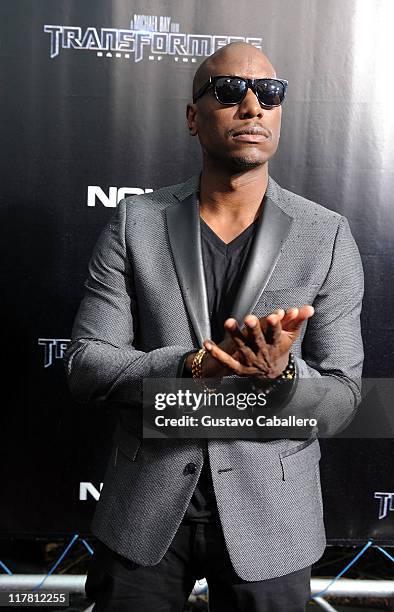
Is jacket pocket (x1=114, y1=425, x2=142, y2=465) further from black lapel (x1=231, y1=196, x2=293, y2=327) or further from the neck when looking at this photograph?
the neck

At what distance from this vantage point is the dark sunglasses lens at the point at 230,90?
5.41 feet

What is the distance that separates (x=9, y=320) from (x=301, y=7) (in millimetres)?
1607

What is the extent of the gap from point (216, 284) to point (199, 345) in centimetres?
16

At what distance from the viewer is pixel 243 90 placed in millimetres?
1649

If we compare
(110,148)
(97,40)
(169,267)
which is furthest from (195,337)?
(97,40)

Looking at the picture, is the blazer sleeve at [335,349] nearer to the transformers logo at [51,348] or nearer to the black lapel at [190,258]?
the black lapel at [190,258]

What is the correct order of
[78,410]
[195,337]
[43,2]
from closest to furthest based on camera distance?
[195,337], [43,2], [78,410]

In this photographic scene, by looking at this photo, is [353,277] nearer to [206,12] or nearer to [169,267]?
[169,267]

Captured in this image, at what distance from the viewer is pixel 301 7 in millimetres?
2754

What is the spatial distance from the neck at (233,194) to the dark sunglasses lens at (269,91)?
14cm

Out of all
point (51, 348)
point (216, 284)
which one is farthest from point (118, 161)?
point (216, 284)

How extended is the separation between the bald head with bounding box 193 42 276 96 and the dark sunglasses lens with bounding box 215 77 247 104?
0.10 feet

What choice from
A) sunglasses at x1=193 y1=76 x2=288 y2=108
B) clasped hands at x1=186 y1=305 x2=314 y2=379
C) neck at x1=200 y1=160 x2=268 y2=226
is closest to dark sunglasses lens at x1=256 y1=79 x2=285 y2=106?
sunglasses at x1=193 y1=76 x2=288 y2=108

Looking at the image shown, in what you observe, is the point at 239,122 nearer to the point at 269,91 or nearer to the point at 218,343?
the point at 269,91
